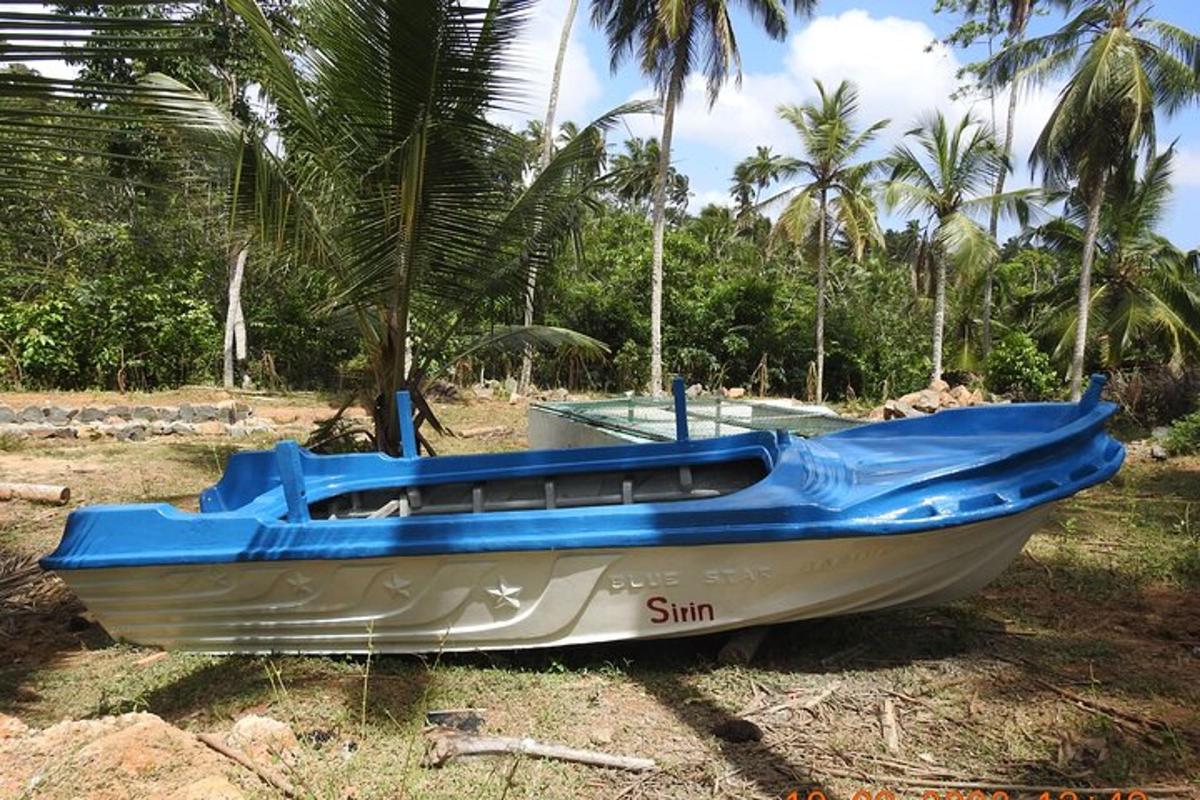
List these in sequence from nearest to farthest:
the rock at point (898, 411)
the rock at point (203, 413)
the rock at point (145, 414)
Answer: the rock at point (145, 414), the rock at point (203, 413), the rock at point (898, 411)

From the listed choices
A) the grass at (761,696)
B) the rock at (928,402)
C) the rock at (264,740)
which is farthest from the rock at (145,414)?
the rock at (928,402)

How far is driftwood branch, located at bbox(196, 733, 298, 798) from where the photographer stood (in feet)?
8.27

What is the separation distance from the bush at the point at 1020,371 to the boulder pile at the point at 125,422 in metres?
14.7

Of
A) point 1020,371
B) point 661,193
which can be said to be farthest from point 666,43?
point 1020,371

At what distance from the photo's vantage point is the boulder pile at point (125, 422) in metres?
10.7

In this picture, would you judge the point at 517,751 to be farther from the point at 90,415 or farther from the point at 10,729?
the point at 90,415

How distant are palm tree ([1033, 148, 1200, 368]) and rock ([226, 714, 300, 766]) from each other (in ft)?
62.7

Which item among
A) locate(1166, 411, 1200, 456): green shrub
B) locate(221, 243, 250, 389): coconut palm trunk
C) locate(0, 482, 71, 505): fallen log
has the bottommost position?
locate(0, 482, 71, 505): fallen log

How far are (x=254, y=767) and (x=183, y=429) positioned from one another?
32.9 ft

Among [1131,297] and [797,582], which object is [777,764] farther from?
[1131,297]

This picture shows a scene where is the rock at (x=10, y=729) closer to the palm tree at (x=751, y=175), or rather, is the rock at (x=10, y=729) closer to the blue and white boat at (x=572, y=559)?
the blue and white boat at (x=572, y=559)

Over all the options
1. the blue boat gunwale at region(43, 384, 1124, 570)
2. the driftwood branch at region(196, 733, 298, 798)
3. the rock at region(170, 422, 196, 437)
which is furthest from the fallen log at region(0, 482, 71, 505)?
the driftwood branch at region(196, 733, 298, 798)

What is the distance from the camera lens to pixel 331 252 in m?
6.07

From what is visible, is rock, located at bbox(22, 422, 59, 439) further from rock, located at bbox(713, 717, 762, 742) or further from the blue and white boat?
rock, located at bbox(713, 717, 762, 742)
